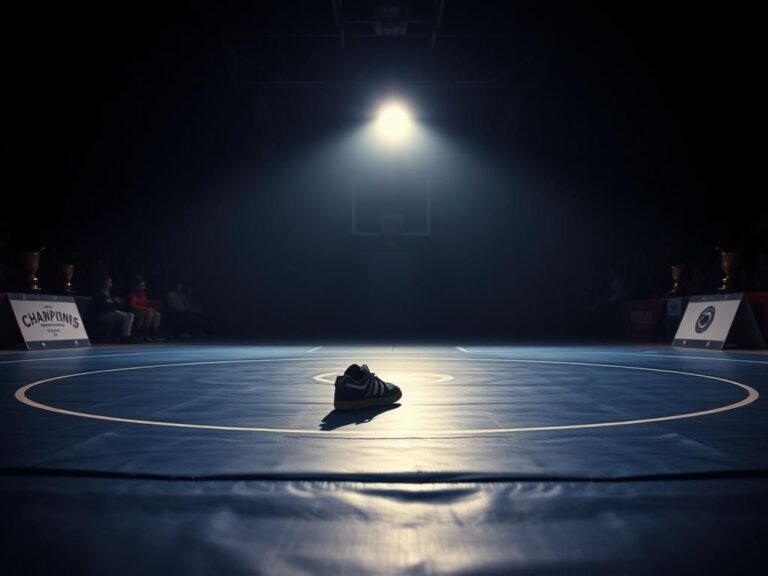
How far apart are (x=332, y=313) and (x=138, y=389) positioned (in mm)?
12568

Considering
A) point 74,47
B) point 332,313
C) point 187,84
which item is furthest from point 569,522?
point 332,313

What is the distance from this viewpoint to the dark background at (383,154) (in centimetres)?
1149

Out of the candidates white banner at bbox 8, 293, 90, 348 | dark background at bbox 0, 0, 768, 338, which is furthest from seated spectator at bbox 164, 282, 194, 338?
white banner at bbox 8, 293, 90, 348

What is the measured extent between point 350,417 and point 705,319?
7.32 meters

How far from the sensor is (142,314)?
11234 millimetres

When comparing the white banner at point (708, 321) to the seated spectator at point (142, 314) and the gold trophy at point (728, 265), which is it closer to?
the gold trophy at point (728, 265)

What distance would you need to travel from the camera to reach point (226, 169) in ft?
51.9

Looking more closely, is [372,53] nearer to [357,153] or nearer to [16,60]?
[357,153]

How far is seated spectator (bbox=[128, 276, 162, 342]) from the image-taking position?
36.3 feet

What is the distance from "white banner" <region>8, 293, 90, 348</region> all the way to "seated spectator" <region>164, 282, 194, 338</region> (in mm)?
2769

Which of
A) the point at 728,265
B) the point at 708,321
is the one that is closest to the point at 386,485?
the point at 708,321

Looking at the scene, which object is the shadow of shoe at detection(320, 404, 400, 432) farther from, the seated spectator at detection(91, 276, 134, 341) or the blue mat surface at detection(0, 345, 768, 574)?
the seated spectator at detection(91, 276, 134, 341)

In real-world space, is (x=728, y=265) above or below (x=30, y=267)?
above

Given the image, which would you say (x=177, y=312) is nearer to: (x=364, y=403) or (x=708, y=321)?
(x=708, y=321)
